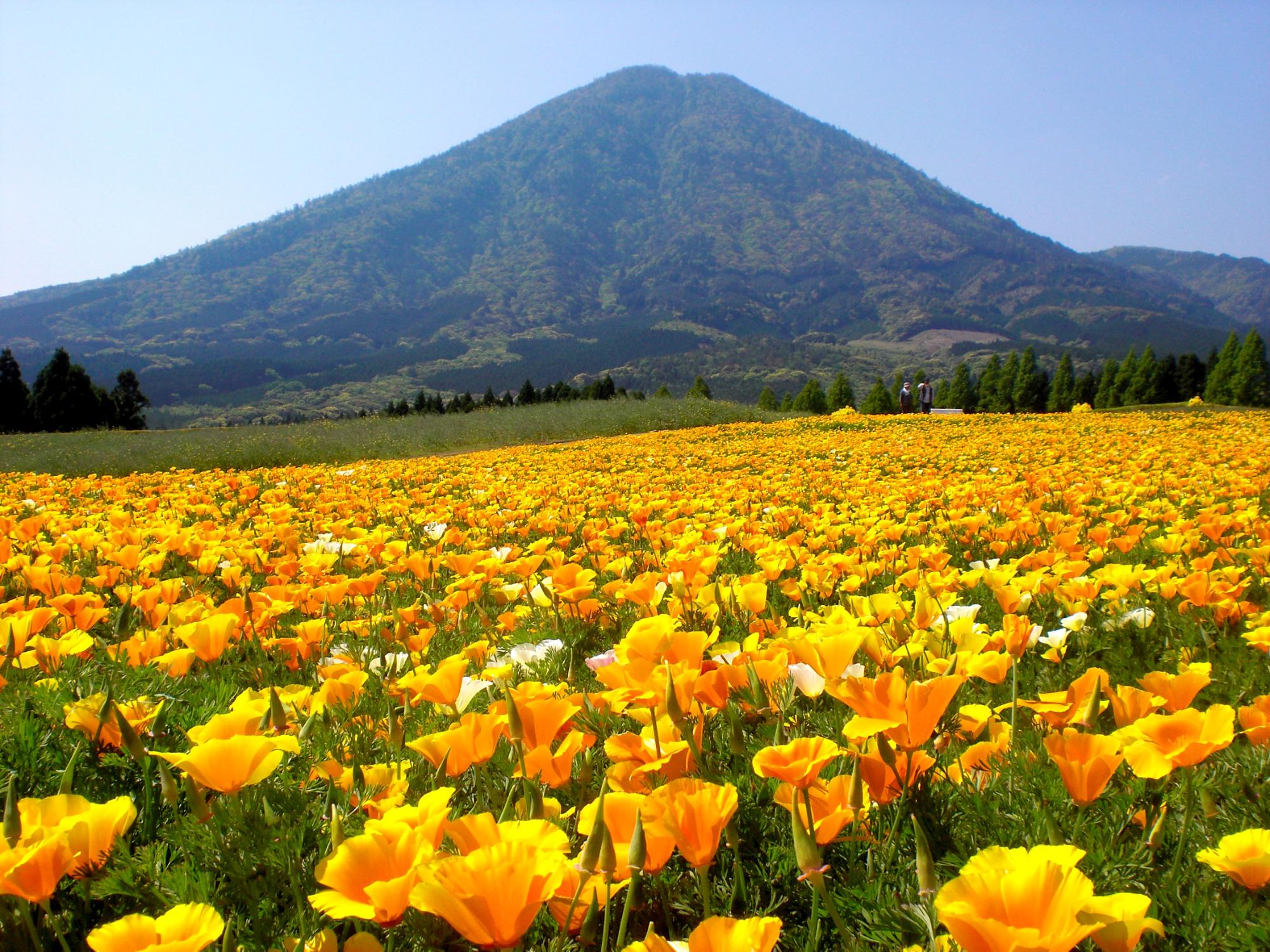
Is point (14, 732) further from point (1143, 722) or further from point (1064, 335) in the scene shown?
point (1064, 335)

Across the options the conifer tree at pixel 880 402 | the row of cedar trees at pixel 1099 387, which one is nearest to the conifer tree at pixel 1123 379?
the row of cedar trees at pixel 1099 387

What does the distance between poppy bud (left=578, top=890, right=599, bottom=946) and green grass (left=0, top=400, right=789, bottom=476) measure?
537 inches

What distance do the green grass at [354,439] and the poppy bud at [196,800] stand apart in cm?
1324

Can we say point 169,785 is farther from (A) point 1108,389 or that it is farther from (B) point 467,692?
(A) point 1108,389

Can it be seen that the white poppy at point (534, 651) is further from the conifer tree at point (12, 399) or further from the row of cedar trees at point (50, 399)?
the conifer tree at point (12, 399)

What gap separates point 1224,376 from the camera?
98.8 feet

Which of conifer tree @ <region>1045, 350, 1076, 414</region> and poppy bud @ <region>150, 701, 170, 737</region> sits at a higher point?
poppy bud @ <region>150, 701, 170, 737</region>

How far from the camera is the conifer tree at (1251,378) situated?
2788 cm

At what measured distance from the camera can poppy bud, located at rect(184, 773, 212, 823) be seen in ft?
3.33

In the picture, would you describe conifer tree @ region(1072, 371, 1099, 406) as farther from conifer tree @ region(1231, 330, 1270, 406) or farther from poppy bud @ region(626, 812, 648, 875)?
poppy bud @ region(626, 812, 648, 875)

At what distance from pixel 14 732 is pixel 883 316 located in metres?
207

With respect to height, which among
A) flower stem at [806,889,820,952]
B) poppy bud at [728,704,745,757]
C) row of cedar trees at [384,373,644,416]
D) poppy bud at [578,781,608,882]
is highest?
row of cedar trees at [384,373,644,416]

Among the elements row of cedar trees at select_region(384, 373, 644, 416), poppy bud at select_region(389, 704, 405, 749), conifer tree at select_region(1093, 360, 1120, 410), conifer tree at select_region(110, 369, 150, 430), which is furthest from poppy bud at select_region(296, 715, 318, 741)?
conifer tree at select_region(110, 369, 150, 430)

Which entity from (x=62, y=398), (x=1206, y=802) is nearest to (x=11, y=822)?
(x=1206, y=802)
